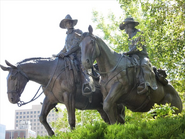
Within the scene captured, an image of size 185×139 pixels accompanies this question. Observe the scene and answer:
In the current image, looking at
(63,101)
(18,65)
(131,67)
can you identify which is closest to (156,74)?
(131,67)

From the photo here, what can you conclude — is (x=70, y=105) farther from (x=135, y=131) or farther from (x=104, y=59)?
(x=135, y=131)

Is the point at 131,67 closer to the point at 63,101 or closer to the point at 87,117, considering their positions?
the point at 63,101

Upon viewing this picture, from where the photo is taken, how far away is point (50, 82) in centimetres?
842

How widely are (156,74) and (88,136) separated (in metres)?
4.66

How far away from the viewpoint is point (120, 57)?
7.94 m

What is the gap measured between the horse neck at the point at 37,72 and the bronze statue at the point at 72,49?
2.29 feet

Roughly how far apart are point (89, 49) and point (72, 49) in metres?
1.70

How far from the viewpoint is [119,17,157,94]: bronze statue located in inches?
305

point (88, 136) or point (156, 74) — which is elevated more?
point (156, 74)

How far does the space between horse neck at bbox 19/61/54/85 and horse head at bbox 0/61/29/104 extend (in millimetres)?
140

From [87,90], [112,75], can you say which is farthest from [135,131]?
[87,90]

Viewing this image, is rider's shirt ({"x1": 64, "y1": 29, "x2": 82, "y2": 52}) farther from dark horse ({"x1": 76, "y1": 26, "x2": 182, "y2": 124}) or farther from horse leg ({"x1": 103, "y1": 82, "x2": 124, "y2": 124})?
horse leg ({"x1": 103, "y1": 82, "x2": 124, "y2": 124})

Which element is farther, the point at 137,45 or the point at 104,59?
the point at 137,45

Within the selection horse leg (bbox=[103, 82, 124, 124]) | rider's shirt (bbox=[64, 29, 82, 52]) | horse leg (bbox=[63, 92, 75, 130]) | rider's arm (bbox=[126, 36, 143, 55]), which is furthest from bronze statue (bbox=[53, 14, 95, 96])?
rider's arm (bbox=[126, 36, 143, 55])
